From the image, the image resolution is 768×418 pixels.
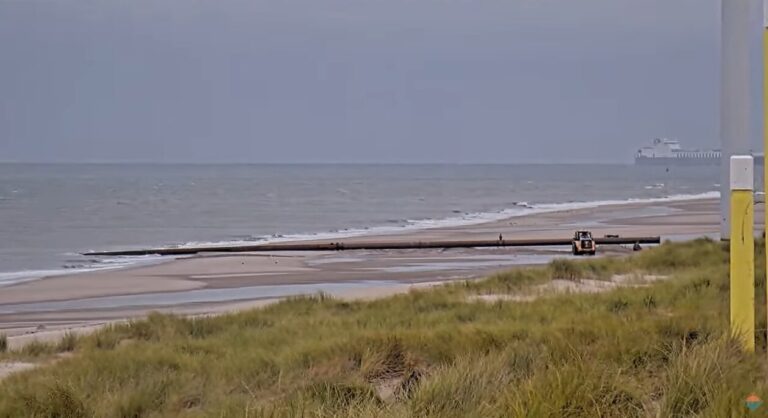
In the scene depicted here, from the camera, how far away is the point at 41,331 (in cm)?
1521

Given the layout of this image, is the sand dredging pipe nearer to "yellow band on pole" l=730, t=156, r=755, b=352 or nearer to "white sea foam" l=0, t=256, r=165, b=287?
"white sea foam" l=0, t=256, r=165, b=287

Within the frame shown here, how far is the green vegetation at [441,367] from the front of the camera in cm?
576

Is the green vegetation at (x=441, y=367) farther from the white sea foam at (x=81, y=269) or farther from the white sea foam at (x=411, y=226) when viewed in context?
the white sea foam at (x=411, y=226)

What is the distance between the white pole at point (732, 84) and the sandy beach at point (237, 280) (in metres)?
7.00

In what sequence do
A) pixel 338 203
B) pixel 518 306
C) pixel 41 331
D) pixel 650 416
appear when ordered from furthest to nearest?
pixel 338 203
pixel 41 331
pixel 518 306
pixel 650 416

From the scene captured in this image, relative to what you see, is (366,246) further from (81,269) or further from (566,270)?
(566,270)

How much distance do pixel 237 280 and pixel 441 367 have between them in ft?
53.4

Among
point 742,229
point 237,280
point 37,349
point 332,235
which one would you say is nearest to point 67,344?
point 37,349

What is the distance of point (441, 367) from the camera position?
23.9 feet

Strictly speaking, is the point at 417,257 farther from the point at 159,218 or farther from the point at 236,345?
the point at 159,218

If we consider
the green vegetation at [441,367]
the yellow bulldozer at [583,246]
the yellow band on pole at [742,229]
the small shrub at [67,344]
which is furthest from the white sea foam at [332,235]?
the yellow band on pole at [742,229]

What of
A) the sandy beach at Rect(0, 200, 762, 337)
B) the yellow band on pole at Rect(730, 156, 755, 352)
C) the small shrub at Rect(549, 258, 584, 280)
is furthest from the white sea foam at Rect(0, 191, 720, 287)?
the yellow band on pole at Rect(730, 156, 755, 352)

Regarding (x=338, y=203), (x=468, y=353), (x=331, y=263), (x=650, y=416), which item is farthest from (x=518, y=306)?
(x=338, y=203)

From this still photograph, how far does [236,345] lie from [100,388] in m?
2.63
